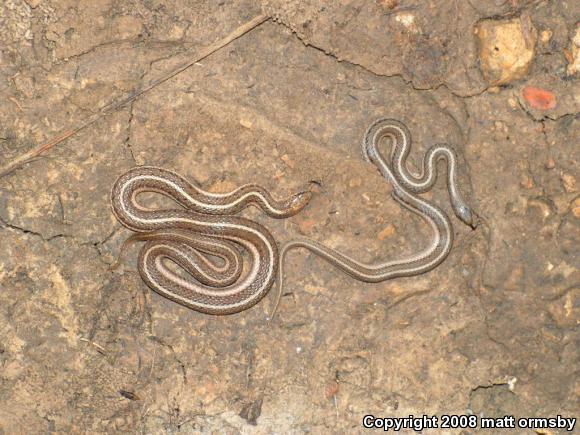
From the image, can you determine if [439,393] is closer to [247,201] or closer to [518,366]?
[518,366]

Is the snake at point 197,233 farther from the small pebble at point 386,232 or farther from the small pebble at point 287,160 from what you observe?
the small pebble at point 386,232

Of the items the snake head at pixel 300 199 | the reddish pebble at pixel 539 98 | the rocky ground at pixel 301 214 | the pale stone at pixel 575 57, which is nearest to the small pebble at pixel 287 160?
the rocky ground at pixel 301 214

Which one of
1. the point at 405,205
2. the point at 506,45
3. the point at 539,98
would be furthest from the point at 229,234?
the point at 539,98

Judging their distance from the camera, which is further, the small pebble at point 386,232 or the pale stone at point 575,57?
the small pebble at point 386,232

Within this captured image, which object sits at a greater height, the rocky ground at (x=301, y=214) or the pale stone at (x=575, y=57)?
the pale stone at (x=575, y=57)

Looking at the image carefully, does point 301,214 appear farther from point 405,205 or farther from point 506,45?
point 506,45

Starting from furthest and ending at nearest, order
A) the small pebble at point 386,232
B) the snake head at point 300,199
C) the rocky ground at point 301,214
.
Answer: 1. the small pebble at point 386,232
2. the snake head at point 300,199
3. the rocky ground at point 301,214

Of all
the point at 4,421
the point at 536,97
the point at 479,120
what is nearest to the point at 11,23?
the point at 4,421

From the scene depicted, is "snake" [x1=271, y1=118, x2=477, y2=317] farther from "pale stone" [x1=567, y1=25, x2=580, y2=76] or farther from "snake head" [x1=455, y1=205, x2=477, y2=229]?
"pale stone" [x1=567, y1=25, x2=580, y2=76]
